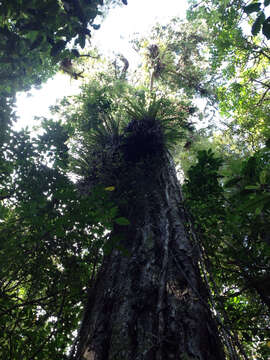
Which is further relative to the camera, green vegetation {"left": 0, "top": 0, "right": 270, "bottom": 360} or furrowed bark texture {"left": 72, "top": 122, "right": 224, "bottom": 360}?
green vegetation {"left": 0, "top": 0, "right": 270, "bottom": 360}

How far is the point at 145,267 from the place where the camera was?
6.60ft

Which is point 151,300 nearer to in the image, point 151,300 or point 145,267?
point 151,300

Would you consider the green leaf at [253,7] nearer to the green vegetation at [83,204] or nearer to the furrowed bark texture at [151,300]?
the green vegetation at [83,204]

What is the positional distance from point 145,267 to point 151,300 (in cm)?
32

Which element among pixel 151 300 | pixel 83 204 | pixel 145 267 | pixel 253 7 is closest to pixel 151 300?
pixel 151 300

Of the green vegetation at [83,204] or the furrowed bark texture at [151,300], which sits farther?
the green vegetation at [83,204]

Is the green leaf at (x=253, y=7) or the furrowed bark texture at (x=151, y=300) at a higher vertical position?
the green leaf at (x=253, y=7)

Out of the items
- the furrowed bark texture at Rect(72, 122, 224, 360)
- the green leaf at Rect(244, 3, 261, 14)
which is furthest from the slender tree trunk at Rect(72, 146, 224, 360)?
the green leaf at Rect(244, 3, 261, 14)

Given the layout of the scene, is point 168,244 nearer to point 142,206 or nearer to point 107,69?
point 142,206

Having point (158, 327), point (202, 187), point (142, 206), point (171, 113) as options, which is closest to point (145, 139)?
point (171, 113)

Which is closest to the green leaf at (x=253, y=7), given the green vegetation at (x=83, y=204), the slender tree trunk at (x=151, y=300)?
the green vegetation at (x=83, y=204)

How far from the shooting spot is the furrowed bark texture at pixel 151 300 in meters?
1.41

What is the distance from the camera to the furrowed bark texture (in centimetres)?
141

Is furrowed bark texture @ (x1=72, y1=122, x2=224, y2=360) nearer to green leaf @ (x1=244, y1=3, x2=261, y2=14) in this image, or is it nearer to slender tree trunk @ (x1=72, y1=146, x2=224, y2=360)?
slender tree trunk @ (x1=72, y1=146, x2=224, y2=360)
